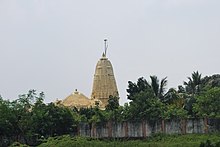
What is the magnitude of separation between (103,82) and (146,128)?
3216 cm

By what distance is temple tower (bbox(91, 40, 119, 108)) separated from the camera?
6581 centimetres

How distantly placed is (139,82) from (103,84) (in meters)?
22.2

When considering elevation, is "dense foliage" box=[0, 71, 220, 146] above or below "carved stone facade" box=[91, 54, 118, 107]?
below

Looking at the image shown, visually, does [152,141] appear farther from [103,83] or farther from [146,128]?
[103,83]

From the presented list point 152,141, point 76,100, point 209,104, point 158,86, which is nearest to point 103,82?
point 76,100

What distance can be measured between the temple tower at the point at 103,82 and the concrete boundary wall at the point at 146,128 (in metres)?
28.2

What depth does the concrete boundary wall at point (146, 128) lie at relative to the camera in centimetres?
3254

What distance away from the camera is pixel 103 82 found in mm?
66250

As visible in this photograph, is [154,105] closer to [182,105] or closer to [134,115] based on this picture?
[134,115]

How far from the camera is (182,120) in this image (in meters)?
33.3

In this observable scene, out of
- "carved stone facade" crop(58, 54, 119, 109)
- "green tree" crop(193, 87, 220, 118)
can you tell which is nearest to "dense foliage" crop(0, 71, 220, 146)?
"green tree" crop(193, 87, 220, 118)

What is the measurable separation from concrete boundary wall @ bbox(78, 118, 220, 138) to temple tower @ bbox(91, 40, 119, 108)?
28238mm

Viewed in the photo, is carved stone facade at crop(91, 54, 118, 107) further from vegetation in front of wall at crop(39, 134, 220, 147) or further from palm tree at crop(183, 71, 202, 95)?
vegetation in front of wall at crop(39, 134, 220, 147)

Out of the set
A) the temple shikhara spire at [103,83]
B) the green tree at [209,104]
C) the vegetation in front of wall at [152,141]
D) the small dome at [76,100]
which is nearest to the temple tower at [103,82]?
the temple shikhara spire at [103,83]
